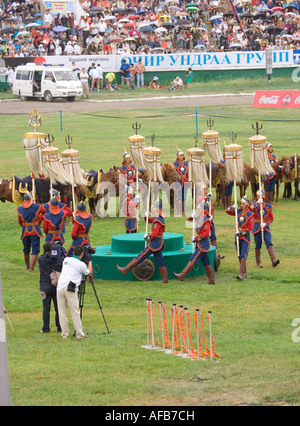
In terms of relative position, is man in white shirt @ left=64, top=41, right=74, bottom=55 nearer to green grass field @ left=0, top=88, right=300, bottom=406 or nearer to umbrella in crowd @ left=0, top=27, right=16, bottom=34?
umbrella in crowd @ left=0, top=27, right=16, bottom=34

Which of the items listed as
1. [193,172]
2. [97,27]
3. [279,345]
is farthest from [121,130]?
[279,345]

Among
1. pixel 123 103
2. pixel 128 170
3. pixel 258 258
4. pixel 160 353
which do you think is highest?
pixel 128 170

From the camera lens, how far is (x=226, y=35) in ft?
167

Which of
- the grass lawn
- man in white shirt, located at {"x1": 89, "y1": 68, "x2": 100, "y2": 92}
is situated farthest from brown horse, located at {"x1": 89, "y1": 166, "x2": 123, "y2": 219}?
man in white shirt, located at {"x1": 89, "y1": 68, "x2": 100, "y2": 92}

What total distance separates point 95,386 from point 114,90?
38020 millimetres

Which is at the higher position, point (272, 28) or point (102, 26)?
point (102, 26)

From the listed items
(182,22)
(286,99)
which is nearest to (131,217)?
(286,99)

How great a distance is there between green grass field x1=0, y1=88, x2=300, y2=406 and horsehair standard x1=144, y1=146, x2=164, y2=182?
7.39 feet

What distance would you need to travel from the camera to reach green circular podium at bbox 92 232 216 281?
17719 millimetres

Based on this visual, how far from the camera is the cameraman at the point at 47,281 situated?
1416cm

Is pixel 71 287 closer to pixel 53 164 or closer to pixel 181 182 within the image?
pixel 53 164

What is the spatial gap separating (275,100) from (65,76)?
10.0m

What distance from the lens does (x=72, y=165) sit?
1930 centimetres

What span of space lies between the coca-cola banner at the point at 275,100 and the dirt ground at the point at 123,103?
0.70m
